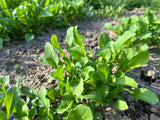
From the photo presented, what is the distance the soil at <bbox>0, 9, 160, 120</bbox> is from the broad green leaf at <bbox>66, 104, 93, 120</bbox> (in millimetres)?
323

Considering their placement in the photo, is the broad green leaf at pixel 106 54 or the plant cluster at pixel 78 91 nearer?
the plant cluster at pixel 78 91

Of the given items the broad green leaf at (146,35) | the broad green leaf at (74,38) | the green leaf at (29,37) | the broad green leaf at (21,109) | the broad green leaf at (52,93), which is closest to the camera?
the broad green leaf at (21,109)

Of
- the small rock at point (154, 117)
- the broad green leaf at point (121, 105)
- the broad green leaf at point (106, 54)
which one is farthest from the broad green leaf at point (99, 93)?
the small rock at point (154, 117)

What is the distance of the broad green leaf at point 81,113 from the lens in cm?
85

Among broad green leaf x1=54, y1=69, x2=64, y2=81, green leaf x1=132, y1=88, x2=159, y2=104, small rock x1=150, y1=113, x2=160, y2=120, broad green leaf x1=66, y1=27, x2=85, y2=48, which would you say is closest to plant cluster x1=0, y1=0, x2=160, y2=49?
broad green leaf x1=66, y1=27, x2=85, y2=48

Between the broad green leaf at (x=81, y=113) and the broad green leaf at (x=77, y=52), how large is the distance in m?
0.48

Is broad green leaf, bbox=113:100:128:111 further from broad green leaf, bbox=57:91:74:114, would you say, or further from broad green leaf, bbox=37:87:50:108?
broad green leaf, bbox=37:87:50:108

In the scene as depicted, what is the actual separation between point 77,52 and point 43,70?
21.8 inches

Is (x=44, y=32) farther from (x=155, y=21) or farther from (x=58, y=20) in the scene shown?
(x=155, y=21)

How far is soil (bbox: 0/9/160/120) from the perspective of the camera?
45.5 inches

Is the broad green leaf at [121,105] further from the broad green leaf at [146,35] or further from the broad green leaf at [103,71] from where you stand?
the broad green leaf at [146,35]

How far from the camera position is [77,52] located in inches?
47.6

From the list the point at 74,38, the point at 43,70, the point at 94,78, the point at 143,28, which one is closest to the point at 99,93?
the point at 94,78

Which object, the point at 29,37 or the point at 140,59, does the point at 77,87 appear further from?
the point at 29,37
